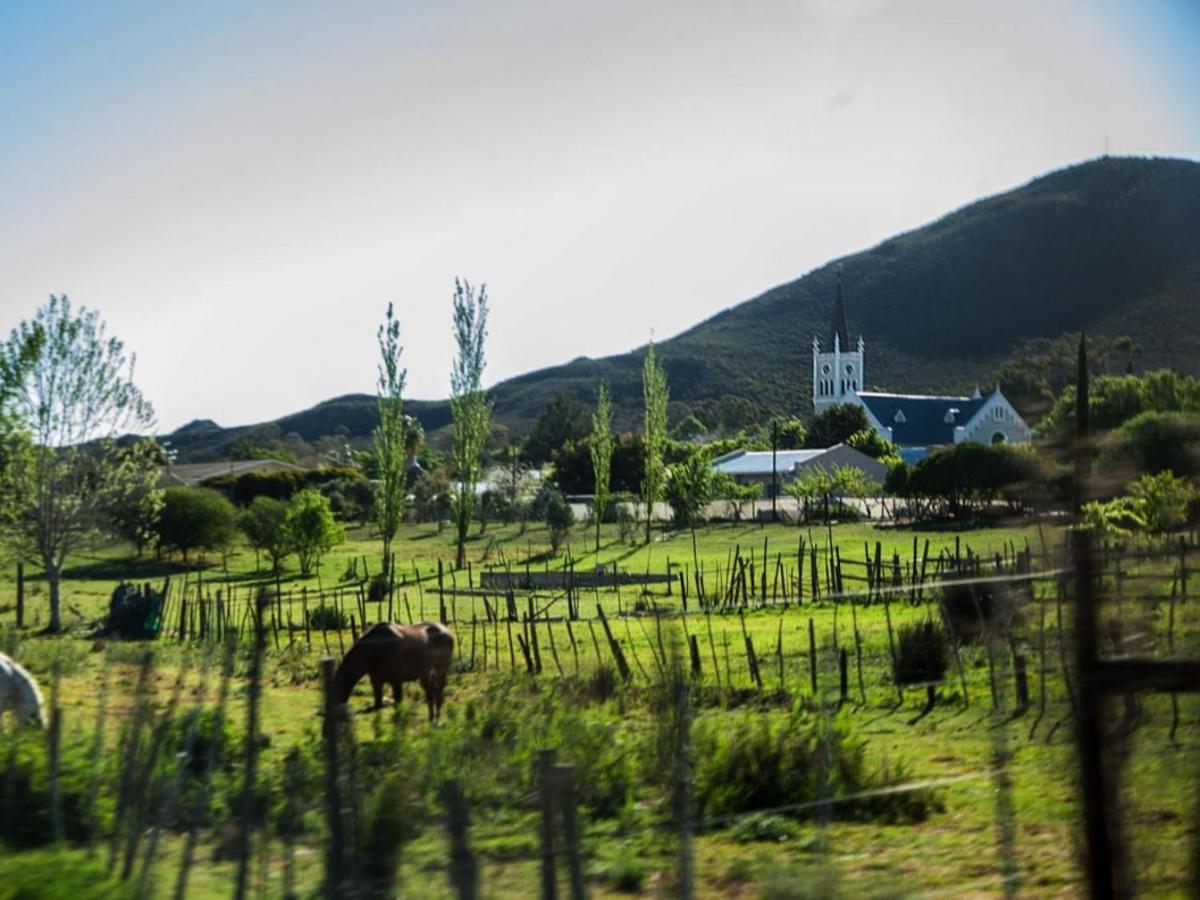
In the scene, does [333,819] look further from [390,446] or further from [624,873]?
[390,446]

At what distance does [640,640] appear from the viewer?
18234mm

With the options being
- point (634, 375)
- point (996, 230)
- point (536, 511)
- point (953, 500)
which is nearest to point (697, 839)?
point (953, 500)

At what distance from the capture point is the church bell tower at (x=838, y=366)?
10481 centimetres

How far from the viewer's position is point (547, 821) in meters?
3.67

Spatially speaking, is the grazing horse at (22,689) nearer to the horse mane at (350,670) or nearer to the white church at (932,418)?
the horse mane at (350,670)

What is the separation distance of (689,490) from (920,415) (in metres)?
48.6

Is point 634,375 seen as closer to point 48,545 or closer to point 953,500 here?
point 953,500

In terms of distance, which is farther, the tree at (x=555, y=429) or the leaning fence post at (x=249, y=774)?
the tree at (x=555, y=429)

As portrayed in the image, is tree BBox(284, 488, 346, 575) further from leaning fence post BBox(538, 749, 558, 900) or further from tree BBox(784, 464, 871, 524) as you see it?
leaning fence post BBox(538, 749, 558, 900)

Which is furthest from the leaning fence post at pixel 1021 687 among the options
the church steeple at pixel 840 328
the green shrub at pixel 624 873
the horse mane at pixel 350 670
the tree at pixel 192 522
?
the church steeple at pixel 840 328

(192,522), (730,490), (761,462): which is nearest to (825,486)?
(730,490)

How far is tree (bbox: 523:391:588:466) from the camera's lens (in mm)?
91312

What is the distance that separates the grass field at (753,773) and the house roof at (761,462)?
51.8 metres

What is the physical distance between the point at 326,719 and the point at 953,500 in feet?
150
